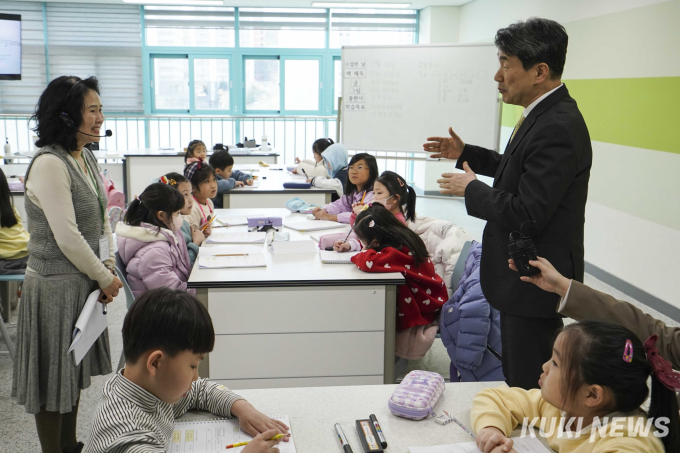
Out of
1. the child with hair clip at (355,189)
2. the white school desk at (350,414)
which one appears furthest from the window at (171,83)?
the white school desk at (350,414)

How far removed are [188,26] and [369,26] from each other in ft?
9.69

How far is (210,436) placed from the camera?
119 cm

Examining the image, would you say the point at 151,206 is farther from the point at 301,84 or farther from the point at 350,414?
the point at 301,84

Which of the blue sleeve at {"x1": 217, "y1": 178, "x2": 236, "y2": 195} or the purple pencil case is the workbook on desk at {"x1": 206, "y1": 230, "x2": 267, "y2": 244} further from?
the purple pencil case

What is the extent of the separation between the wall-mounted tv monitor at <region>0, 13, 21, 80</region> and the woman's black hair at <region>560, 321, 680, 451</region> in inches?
299

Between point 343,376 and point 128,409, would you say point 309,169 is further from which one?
point 128,409

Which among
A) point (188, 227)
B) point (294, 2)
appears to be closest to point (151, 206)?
point (188, 227)

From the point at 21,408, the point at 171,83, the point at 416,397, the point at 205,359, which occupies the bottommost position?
the point at 21,408

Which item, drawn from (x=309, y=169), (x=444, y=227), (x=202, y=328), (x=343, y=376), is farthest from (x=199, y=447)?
(x=309, y=169)

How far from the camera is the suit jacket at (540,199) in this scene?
1.55 meters

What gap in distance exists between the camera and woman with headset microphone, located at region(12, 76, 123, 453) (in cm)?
179

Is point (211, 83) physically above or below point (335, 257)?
above

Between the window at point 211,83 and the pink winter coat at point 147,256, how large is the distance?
23.9 feet

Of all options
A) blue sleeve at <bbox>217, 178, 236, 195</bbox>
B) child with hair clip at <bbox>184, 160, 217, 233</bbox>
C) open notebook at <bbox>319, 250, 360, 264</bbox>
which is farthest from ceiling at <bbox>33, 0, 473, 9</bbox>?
open notebook at <bbox>319, 250, 360, 264</bbox>
